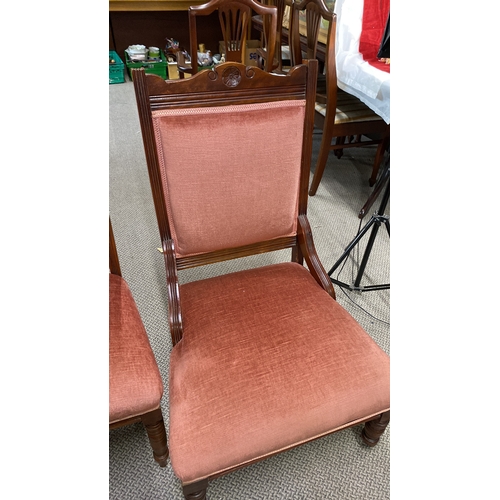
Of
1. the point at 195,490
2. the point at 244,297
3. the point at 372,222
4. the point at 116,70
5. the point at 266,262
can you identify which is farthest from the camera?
the point at 116,70

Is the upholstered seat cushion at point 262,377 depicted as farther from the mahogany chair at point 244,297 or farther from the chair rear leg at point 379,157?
the chair rear leg at point 379,157

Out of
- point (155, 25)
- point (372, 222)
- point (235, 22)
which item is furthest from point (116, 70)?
point (372, 222)

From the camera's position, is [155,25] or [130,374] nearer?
[130,374]

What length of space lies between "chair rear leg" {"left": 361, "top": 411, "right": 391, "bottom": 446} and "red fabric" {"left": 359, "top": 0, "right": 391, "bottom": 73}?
161 cm

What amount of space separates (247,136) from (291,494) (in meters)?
0.94

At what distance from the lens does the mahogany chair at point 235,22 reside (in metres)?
1.81

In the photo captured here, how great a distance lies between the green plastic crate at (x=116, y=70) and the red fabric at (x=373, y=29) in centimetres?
274

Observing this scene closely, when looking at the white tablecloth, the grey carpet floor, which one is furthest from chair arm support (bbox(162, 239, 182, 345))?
the white tablecloth

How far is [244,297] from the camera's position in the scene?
3.10 feet

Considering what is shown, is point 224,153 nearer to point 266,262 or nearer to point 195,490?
point 195,490

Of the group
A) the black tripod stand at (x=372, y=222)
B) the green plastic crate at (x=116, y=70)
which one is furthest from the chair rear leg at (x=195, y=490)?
the green plastic crate at (x=116, y=70)

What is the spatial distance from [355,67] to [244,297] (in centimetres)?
147

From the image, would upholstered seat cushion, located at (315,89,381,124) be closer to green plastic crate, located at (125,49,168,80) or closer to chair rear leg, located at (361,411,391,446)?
chair rear leg, located at (361,411,391,446)

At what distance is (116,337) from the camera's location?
0.82 m
